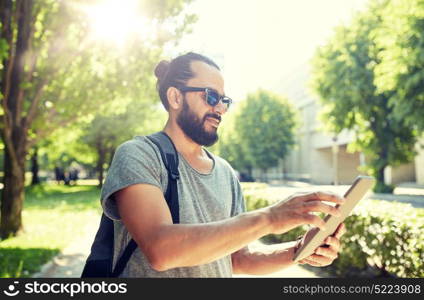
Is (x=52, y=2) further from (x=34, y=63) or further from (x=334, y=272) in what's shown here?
(x=334, y=272)

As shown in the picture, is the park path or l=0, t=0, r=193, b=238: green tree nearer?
the park path

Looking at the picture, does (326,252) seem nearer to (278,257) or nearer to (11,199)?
(278,257)

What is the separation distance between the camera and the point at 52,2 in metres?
11.3

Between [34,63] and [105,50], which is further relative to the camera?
[105,50]

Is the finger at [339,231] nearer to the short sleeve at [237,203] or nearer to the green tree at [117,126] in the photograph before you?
the short sleeve at [237,203]

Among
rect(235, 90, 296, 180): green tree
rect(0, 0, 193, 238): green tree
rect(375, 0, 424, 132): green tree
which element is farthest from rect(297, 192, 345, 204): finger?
rect(235, 90, 296, 180): green tree

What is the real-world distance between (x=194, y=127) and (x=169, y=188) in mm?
468

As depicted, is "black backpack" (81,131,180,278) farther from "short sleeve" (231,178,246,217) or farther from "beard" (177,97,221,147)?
"short sleeve" (231,178,246,217)

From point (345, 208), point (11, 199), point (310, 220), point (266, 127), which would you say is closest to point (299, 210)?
point (310, 220)

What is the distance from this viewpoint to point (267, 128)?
55.7 meters

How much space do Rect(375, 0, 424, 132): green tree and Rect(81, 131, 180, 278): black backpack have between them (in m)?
13.0

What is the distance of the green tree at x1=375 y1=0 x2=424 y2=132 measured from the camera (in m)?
13.8

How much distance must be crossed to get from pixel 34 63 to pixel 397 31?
1156 cm

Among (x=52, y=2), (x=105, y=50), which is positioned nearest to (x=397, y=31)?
(x=105, y=50)
